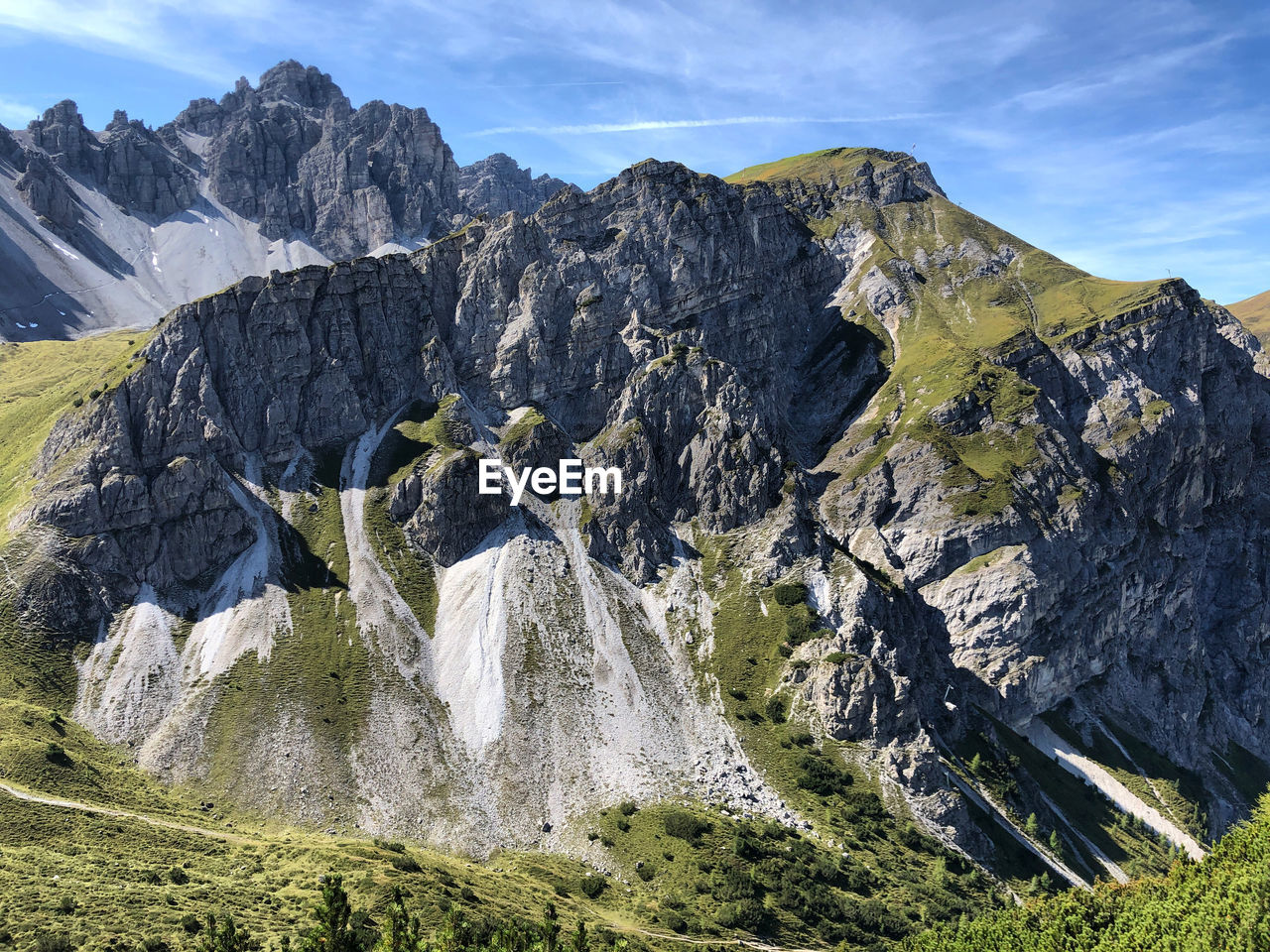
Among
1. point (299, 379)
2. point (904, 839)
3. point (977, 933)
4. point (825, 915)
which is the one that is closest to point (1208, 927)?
point (977, 933)

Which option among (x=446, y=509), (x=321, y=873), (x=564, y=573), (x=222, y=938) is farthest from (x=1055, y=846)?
(x=446, y=509)

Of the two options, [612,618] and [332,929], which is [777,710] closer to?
[612,618]

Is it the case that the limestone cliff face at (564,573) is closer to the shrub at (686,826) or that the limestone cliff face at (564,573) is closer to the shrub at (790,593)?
the shrub at (790,593)

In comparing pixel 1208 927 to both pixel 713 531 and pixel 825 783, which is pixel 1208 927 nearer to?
pixel 825 783

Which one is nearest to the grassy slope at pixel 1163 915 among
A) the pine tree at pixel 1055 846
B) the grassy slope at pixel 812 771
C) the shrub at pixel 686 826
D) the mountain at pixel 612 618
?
the grassy slope at pixel 812 771

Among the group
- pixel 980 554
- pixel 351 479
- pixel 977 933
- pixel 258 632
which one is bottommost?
pixel 977 933

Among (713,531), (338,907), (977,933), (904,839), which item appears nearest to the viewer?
(338,907)

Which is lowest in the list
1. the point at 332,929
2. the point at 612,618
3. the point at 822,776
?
the point at 822,776

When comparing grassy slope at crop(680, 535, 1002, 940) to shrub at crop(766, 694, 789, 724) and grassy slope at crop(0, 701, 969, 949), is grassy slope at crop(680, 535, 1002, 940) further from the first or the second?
grassy slope at crop(0, 701, 969, 949)

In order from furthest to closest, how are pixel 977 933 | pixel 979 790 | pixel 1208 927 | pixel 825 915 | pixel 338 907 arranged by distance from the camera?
pixel 979 790 < pixel 825 915 < pixel 977 933 < pixel 1208 927 < pixel 338 907
